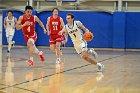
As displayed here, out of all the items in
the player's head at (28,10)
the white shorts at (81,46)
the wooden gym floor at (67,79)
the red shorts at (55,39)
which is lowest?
the wooden gym floor at (67,79)

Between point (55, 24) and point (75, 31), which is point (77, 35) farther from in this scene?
point (55, 24)

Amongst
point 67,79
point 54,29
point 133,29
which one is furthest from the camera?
point 133,29

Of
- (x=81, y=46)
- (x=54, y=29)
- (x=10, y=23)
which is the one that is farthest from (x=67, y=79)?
(x=10, y=23)

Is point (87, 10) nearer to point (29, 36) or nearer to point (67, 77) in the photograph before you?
point (29, 36)

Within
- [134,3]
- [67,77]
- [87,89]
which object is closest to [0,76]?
[67,77]

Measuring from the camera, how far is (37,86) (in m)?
7.07

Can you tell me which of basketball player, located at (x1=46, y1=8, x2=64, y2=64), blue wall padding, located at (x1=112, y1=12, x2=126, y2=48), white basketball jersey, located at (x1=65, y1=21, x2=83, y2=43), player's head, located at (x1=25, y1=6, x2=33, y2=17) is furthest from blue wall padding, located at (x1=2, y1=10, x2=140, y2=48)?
white basketball jersey, located at (x1=65, y1=21, x2=83, y2=43)

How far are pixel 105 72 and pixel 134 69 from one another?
1.24 m

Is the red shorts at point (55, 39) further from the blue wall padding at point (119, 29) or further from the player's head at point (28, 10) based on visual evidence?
the blue wall padding at point (119, 29)

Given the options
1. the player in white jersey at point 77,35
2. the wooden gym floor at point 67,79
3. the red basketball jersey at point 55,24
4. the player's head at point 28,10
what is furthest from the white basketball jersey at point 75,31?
the red basketball jersey at point 55,24

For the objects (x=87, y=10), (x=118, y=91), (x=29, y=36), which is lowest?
(x=118, y=91)

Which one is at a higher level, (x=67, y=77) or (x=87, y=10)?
(x=87, y=10)

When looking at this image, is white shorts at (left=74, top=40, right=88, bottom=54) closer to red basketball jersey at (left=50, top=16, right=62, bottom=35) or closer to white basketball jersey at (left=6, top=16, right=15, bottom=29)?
red basketball jersey at (left=50, top=16, right=62, bottom=35)

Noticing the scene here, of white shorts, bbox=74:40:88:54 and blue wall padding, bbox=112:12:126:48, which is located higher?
blue wall padding, bbox=112:12:126:48
